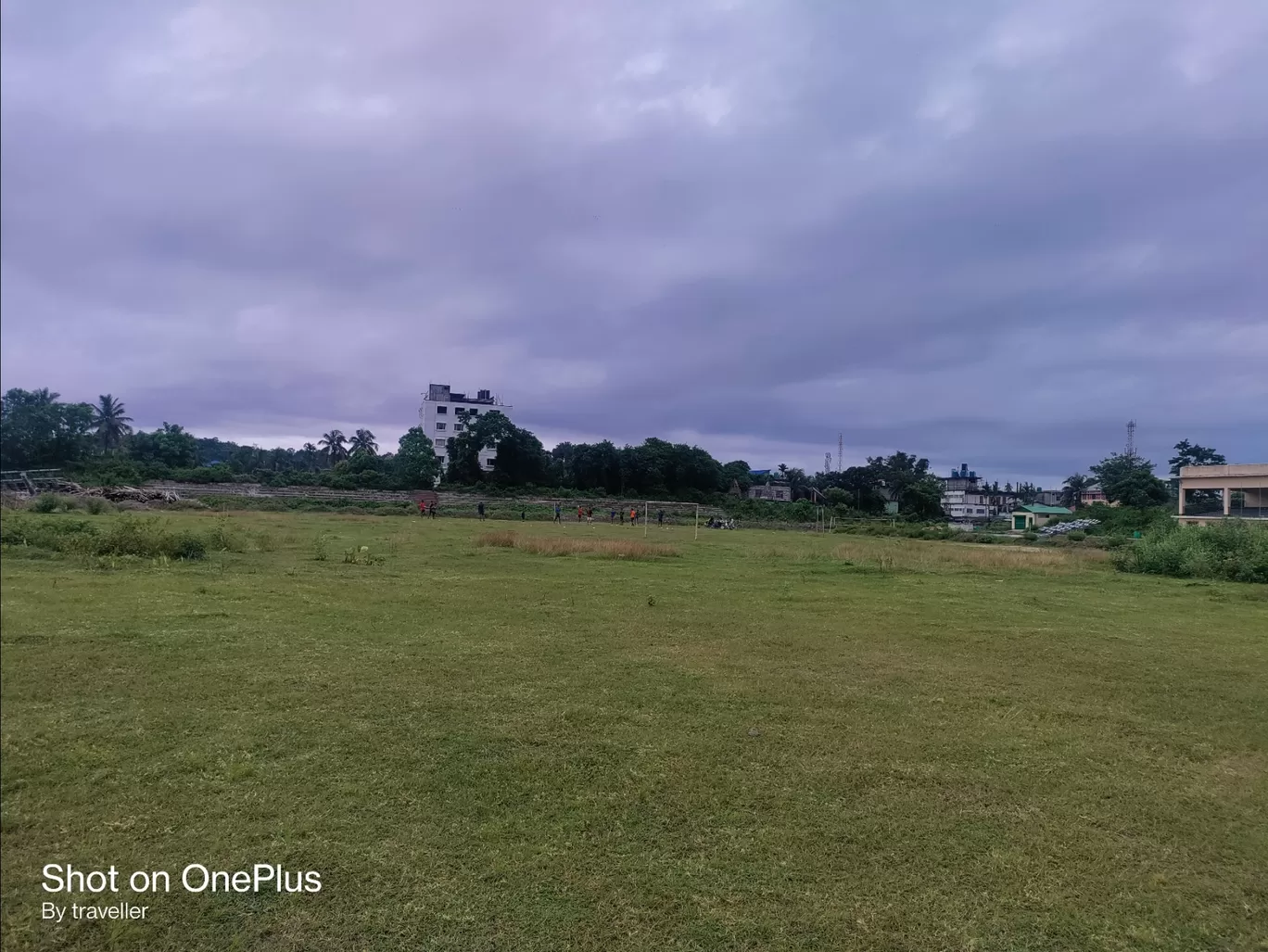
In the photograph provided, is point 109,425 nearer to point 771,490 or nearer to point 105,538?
point 105,538

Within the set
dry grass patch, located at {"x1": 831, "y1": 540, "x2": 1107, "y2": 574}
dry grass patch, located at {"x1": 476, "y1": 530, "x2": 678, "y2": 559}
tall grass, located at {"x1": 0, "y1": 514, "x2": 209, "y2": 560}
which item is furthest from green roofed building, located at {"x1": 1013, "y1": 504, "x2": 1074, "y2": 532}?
tall grass, located at {"x1": 0, "y1": 514, "x2": 209, "y2": 560}

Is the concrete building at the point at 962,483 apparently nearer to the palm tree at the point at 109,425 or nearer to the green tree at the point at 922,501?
the green tree at the point at 922,501

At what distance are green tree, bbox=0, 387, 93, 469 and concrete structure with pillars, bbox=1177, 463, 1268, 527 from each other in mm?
59180

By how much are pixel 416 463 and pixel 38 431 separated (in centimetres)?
6658

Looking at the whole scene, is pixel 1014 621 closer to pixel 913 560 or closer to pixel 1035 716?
pixel 1035 716

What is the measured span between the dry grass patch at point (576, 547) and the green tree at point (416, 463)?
4275cm

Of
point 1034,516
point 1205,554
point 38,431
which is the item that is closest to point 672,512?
point 1034,516

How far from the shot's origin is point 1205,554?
911 inches

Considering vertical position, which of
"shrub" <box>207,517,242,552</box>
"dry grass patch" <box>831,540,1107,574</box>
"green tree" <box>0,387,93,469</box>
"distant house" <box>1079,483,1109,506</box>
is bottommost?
"dry grass patch" <box>831,540,1107,574</box>

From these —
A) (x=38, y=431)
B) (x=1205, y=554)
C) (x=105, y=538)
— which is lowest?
(x=1205, y=554)

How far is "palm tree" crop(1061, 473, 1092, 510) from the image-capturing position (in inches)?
4331

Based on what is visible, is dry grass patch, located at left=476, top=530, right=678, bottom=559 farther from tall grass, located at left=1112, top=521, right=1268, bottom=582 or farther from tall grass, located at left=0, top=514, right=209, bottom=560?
tall grass, located at left=1112, top=521, right=1268, bottom=582

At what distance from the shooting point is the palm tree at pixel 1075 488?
110m

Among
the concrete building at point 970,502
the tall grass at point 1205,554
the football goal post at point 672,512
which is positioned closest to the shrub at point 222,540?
the tall grass at point 1205,554
